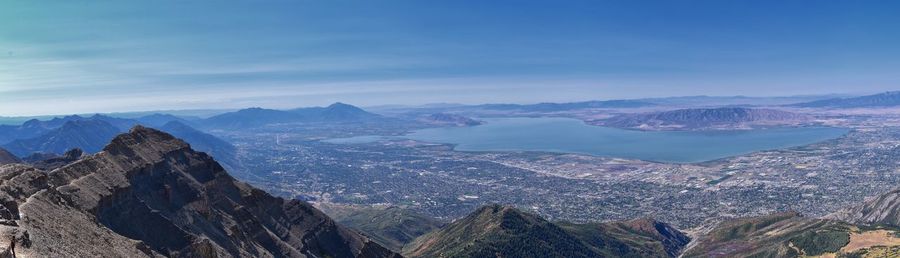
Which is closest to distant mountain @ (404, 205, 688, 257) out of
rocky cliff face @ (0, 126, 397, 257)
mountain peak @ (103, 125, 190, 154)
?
rocky cliff face @ (0, 126, 397, 257)

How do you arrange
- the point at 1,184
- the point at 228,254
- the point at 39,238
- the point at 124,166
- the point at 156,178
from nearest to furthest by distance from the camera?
the point at 39,238
the point at 1,184
the point at 228,254
the point at 124,166
the point at 156,178

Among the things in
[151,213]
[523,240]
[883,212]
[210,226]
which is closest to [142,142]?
[210,226]

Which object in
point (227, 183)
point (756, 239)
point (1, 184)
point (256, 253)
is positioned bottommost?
point (756, 239)

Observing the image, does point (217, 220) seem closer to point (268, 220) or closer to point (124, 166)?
point (124, 166)

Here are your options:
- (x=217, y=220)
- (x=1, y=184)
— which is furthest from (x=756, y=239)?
(x=1, y=184)

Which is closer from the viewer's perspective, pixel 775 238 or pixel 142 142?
pixel 142 142

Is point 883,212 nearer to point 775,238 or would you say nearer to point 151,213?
point 775,238

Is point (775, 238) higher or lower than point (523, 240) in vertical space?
lower
